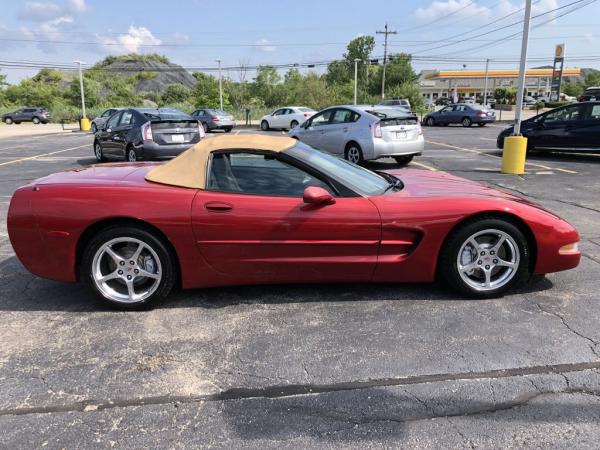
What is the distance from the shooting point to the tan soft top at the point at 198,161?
3.85 metres

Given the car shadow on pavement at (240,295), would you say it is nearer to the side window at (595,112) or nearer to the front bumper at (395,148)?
the front bumper at (395,148)

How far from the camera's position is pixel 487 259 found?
388 cm

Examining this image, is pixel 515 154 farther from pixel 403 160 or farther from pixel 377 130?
pixel 377 130

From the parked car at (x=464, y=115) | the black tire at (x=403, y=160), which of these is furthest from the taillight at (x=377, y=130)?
the parked car at (x=464, y=115)

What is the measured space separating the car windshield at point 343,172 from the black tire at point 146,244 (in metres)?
1.25

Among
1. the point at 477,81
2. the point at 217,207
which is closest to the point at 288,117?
the point at 217,207

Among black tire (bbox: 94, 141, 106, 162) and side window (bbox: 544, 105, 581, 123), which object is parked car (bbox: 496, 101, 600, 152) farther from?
black tire (bbox: 94, 141, 106, 162)

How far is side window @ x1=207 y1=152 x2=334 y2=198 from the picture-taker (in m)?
3.83

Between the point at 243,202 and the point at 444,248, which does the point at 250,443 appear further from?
the point at 444,248

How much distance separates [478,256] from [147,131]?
8.78 meters

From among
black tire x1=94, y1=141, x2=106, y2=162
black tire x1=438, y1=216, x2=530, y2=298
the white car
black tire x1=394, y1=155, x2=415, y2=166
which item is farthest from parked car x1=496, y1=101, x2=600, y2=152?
the white car

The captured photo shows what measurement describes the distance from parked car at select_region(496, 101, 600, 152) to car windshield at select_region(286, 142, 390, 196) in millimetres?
10542

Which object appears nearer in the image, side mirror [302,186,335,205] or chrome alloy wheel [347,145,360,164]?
side mirror [302,186,335,205]

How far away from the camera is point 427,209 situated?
3.78 m
